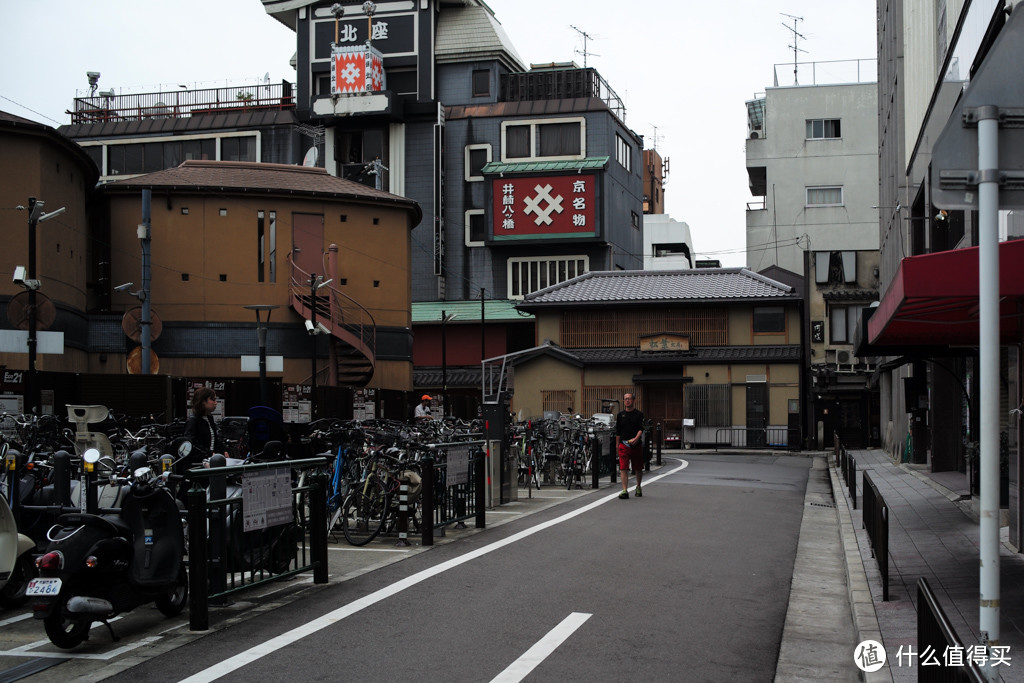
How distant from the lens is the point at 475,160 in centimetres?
6103

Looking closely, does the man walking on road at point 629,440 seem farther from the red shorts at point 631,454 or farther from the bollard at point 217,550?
the bollard at point 217,550

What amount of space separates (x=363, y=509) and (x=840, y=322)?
139 feet

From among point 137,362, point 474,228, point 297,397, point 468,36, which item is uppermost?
point 468,36

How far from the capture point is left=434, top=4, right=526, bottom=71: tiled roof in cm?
6062

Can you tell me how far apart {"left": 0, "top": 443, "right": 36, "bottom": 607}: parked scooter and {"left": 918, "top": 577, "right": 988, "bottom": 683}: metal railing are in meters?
6.88

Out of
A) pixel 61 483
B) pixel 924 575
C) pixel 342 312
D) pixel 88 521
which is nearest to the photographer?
pixel 88 521

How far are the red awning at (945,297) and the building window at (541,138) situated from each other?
157 feet

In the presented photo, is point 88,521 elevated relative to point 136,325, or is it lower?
lower

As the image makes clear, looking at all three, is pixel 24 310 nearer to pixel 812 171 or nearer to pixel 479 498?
pixel 479 498

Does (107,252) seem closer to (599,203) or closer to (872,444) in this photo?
(599,203)

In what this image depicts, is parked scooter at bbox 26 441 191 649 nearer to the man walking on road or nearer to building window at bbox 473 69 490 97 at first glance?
the man walking on road

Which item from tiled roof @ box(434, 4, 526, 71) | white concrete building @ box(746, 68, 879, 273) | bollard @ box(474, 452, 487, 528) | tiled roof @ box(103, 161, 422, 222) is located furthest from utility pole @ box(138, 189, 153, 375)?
white concrete building @ box(746, 68, 879, 273)

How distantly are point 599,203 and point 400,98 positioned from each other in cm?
1312

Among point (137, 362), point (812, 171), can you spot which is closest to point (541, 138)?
point (812, 171)
